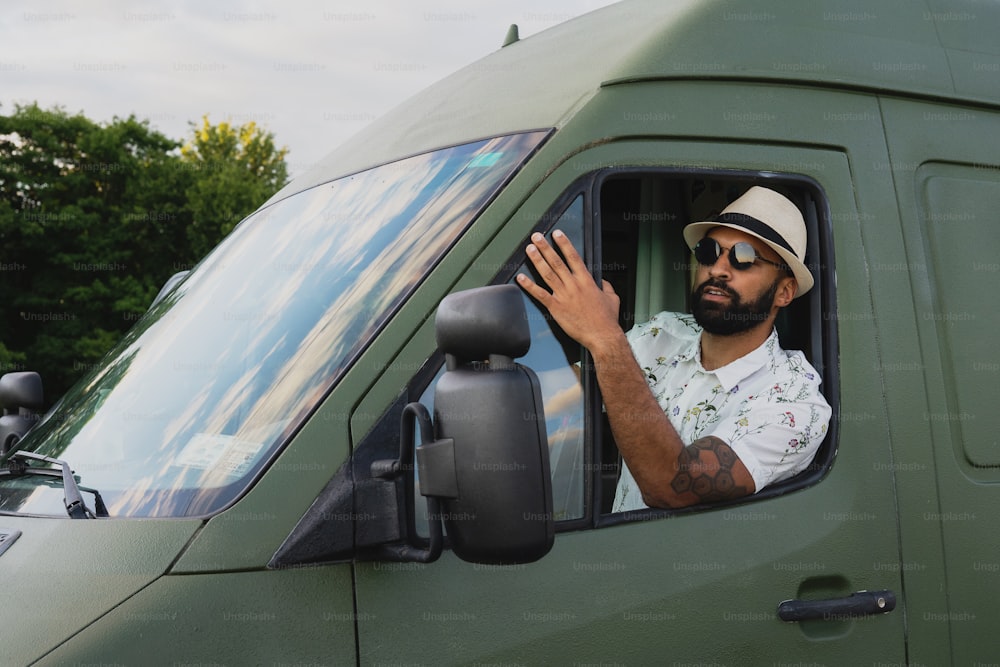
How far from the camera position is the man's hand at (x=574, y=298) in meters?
2.27

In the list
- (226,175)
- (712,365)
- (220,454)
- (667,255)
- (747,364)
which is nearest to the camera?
(220,454)

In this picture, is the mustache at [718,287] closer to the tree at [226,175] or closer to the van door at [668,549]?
the van door at [668,549]

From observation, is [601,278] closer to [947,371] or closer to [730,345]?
[730,345]

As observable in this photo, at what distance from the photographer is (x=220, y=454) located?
6.89 ft

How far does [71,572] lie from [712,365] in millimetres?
1707

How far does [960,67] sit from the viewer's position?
9.26ft

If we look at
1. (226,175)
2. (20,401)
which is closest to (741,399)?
(20,401)

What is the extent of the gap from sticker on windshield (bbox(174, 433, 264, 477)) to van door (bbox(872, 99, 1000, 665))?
1.51 meters

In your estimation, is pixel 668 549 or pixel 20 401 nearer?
pixel 668 549

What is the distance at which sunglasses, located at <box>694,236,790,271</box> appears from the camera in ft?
9.00

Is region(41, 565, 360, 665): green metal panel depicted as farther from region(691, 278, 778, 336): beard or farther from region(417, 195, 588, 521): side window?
region(691, 278, 778, 336): beard

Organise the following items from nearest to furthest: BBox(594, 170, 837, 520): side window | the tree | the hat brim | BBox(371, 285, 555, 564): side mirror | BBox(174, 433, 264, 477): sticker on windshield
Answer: BBox(371, 285, 555, 564): side mirror < BBox(174, 433, 264, 477): sticker on windshield < BBox(594, 170, 837, 520): side window < the hat brim < the tree

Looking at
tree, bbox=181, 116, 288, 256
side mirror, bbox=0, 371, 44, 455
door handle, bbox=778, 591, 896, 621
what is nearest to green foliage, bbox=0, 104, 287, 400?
tree, bbox=181, 116, 288, 256

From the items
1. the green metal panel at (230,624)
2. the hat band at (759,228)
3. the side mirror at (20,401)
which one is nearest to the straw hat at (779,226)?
the hat band at (759,228)
